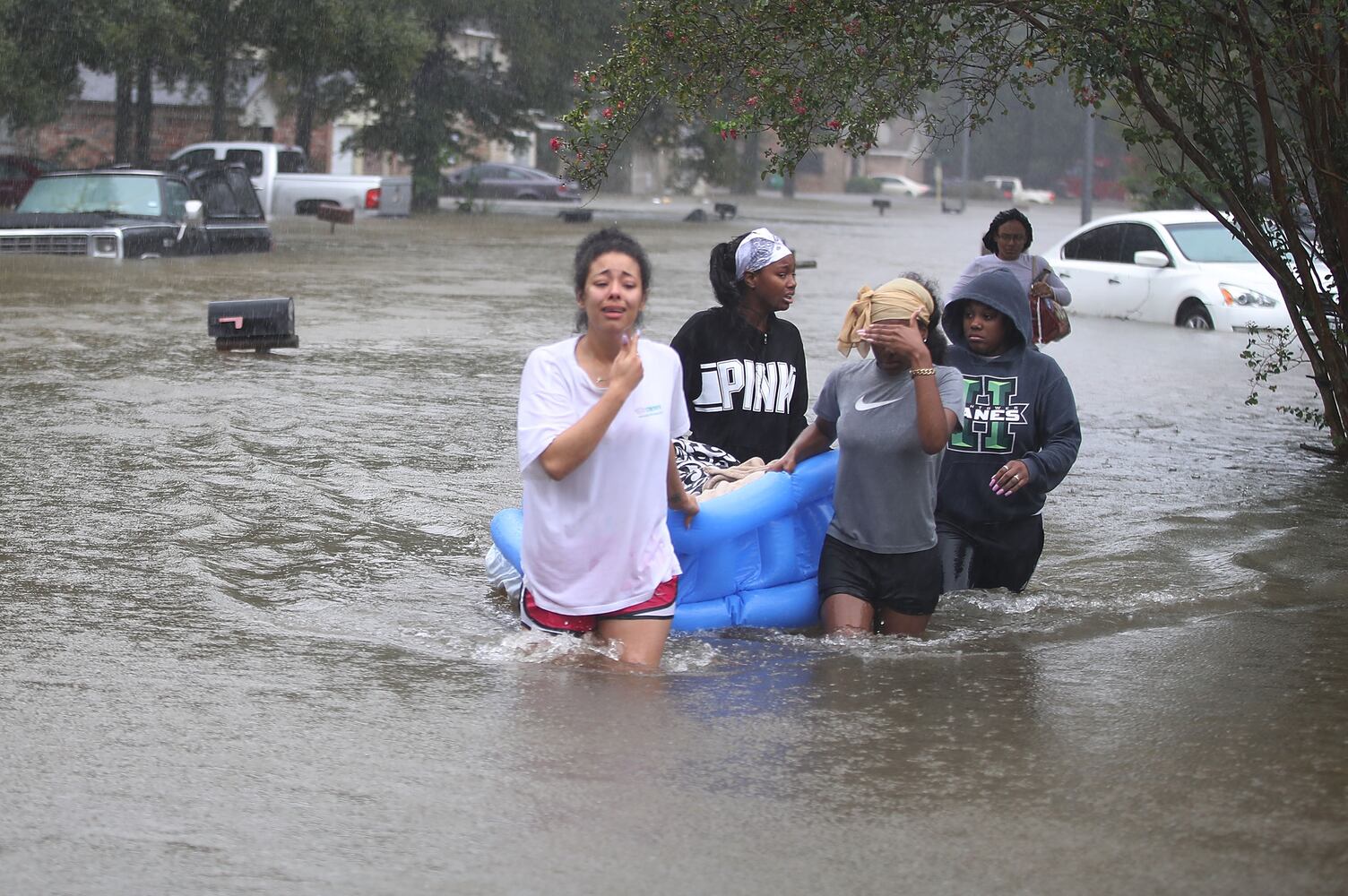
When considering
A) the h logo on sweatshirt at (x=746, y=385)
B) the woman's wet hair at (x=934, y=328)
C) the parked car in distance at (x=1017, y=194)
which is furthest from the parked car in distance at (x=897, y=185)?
the woman's wet hair at (x=934, y=328)

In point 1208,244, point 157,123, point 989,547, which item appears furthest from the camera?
point 157,123

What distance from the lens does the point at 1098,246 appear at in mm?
19734

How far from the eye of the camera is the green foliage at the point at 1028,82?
8.87 meters

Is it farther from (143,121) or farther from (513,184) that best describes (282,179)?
(513,184)

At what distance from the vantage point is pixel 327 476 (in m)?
9.42

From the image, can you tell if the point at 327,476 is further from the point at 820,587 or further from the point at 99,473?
the point at 820,587

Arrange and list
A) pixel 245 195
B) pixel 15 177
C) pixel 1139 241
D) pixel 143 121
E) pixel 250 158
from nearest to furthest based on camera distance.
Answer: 1. pixel 1139 241
2. pixel 245 195
3. pixel 15 177
4. pixel 250 158
5. pixel 143 121

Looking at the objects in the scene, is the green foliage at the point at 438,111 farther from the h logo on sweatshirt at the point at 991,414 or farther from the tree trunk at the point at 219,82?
the h logo on sweatshirt at the point at 991,414

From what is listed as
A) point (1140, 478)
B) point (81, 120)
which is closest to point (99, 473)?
point (1140, 478)

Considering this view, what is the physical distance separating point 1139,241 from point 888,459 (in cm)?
1392

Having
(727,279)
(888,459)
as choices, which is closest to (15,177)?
(727,279)

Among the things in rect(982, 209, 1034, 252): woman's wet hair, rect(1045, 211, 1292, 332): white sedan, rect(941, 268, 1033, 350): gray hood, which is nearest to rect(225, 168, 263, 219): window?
rect(1045, 211, 1292, 332): white sedan

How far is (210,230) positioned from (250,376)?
1191 cm

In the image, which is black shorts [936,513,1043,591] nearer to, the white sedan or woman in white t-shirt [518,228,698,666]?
woman in white t-shirt [518,228,698,666]
